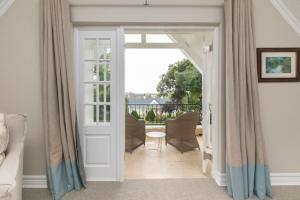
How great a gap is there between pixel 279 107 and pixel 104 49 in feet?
7.93

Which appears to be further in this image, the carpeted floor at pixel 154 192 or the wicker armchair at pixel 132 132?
the wicker armchair at pixel 132 132

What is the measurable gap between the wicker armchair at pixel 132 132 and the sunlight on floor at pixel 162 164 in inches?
6.1

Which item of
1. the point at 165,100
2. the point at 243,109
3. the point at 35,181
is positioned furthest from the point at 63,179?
the point at 165,100

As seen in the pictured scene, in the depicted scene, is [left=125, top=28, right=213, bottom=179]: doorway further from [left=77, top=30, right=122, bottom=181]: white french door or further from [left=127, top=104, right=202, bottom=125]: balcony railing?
[left=77, top=30, right=122, bottom=181]: white french door

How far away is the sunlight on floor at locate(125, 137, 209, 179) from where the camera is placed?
387cm

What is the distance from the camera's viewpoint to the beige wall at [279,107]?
3326 mm

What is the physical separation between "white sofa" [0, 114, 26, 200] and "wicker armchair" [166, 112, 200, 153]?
2981 mm

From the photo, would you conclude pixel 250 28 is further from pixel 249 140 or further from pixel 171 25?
pixel 249 140

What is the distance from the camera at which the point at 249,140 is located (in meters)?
3.10

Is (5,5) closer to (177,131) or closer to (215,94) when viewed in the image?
(215,94)

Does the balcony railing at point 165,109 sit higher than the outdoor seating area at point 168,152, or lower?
higher

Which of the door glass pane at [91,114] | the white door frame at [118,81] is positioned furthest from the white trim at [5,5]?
the door glass pane at [91,114]

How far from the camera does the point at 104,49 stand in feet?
11.5

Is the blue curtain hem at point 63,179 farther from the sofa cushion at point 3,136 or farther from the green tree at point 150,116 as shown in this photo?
the green tree at point 150,116
